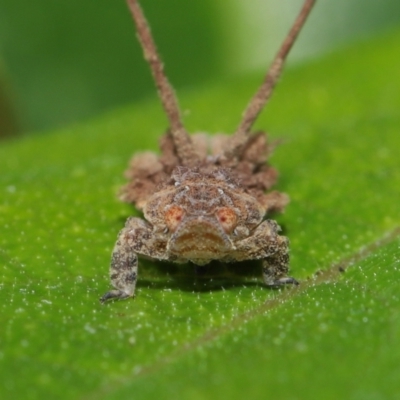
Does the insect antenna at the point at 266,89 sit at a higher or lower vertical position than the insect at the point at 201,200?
higher

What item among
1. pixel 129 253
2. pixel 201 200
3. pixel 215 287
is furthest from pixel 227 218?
pixel 129 253

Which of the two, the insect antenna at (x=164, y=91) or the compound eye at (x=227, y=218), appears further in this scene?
the insect antenna at (x=164, y=91)

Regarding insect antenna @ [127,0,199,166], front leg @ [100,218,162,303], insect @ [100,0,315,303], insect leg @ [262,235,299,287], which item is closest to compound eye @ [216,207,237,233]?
insect @ [100,0,315,303]

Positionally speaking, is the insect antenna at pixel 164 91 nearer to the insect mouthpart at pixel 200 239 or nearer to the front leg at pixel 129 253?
the front leg at pixel 129 253

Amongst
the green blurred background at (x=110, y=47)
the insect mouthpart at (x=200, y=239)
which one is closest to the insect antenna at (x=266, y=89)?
the insect mouthpart at (x=200, y=239)

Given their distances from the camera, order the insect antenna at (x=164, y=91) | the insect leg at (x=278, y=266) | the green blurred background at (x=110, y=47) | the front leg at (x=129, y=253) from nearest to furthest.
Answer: the front leg at (x=129, y=253) < the insect leg at (x=278, y=266) < the insect antenna at (x=164, y=91) < the green blurred background at (x=110, y=47)

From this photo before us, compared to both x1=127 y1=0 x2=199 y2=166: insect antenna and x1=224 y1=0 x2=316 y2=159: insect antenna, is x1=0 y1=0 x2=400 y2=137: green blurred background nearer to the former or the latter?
x1=127 y1=0 x2=199 y2=166: insect antenna

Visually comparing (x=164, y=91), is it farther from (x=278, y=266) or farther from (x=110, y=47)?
(x=110, y=47)
